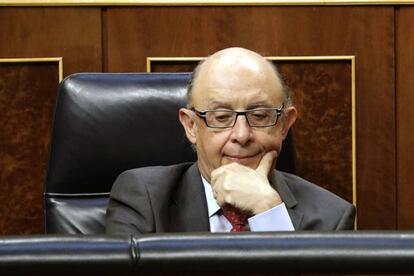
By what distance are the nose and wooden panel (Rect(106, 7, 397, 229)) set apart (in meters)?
0.91

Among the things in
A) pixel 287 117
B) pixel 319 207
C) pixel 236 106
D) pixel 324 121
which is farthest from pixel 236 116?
pixel 324 121

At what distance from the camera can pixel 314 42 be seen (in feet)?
8.06

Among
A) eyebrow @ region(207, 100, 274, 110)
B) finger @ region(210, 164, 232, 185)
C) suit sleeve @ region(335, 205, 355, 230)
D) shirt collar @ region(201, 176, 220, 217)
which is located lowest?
suit sleeve @ region(335, 205, 355, 230)

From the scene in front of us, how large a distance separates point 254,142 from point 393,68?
1.01 metres

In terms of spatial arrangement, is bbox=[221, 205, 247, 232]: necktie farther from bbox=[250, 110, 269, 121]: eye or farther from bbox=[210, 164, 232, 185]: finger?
bbox=[250, 110, 269, 121]: eye

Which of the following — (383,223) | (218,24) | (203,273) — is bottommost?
(383,223)

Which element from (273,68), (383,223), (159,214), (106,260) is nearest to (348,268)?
(106,260)

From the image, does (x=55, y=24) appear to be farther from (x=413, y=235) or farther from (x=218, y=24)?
(x=413, y=235)

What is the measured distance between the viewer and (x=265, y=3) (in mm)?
2459

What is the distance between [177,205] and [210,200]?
65 millimetres

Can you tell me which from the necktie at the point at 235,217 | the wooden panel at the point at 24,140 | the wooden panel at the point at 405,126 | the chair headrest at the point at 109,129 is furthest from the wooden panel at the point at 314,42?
the necktie at the point at 235,217

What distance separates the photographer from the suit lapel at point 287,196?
61.4 inches

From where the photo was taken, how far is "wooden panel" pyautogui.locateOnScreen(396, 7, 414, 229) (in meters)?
2.45

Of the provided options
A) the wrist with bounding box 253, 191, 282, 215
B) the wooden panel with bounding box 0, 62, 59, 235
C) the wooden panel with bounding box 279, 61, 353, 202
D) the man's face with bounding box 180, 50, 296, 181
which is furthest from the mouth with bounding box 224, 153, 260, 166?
the wooden panel with bounding box 0, 62, 59, 235
